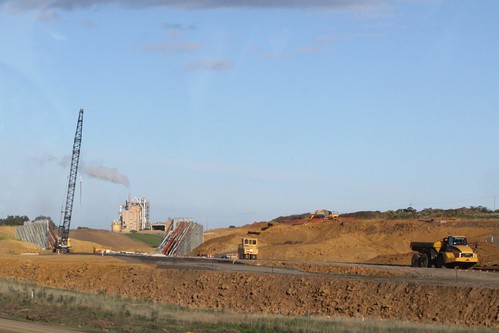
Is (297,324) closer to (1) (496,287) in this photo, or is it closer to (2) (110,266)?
(1) (496,287)

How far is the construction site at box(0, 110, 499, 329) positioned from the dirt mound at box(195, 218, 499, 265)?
0.41 ft

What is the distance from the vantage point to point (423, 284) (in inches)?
1663

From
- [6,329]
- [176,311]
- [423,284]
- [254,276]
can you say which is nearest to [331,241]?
[254,276]

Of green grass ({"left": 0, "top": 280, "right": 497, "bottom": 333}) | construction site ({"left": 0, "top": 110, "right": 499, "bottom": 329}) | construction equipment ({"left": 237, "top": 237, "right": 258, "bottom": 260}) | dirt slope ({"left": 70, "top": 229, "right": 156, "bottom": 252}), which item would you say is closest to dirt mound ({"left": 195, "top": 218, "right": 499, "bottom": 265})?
construction site ({"left": 0, "top": 110, "right": 499, "bottom": 329})

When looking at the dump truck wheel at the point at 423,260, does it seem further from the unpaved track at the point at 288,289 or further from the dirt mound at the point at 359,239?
the dirt mound at the point at 359,239

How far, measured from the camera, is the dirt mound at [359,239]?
7968cm

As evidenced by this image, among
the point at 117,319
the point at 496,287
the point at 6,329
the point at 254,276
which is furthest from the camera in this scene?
the point at 254,276

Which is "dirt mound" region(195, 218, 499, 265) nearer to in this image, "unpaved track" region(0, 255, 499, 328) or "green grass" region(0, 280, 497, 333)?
"unpaved track" region(0, 255, 499, 328)

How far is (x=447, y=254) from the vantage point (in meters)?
55.7

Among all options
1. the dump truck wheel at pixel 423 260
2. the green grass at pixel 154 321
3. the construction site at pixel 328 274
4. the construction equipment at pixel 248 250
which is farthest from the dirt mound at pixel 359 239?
the green grass at pixel 154 321

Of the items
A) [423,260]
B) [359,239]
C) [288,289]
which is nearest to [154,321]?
[288,289]

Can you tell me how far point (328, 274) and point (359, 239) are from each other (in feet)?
118

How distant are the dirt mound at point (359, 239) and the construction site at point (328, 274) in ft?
0.41

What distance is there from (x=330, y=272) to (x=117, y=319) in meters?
28.4
